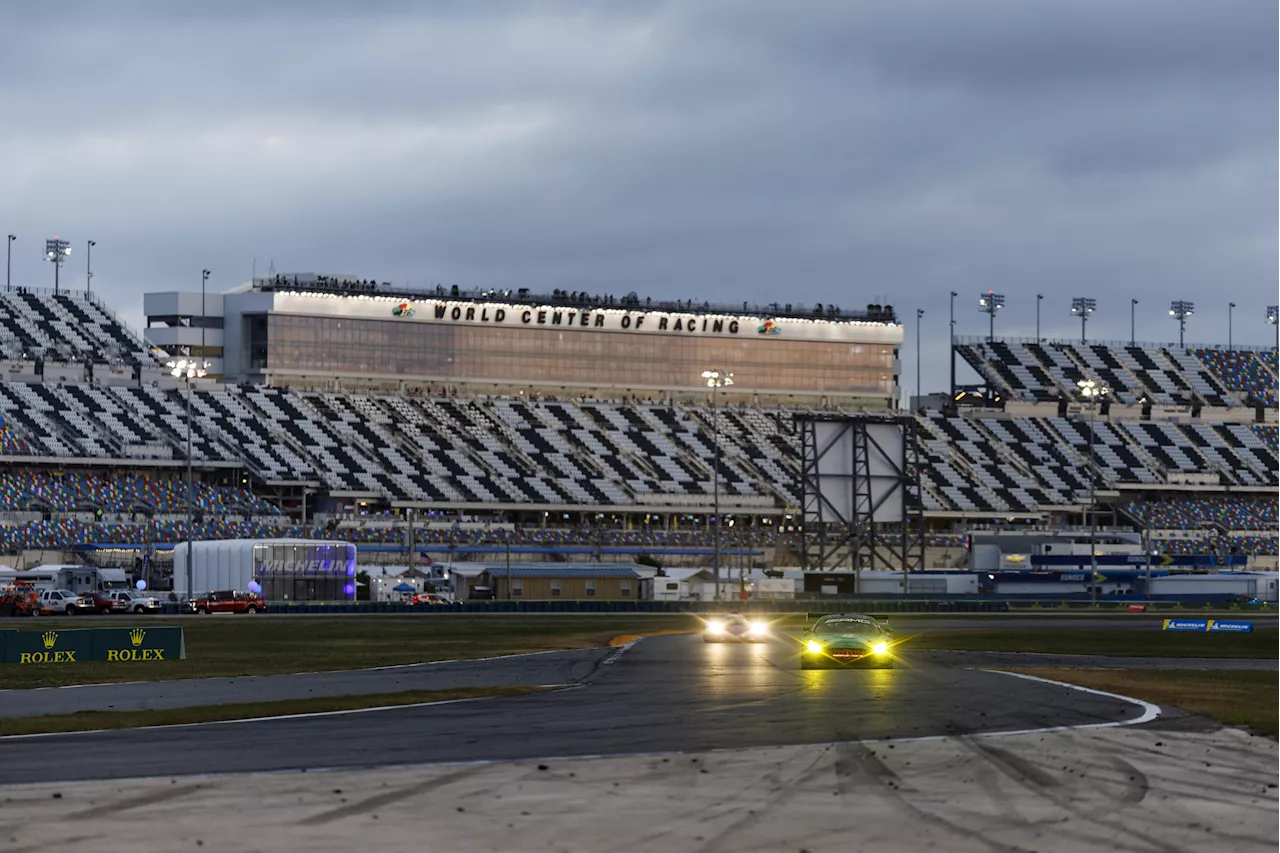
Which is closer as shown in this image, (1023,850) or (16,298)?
(1023,850)

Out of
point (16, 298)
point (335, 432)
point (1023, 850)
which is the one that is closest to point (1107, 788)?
point (1023, 850)

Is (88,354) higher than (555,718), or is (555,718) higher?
(88,354)

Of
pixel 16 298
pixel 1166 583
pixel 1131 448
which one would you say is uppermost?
pixel 16 298

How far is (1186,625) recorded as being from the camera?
273 ft

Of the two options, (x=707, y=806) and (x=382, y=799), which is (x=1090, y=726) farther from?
(x=382, y=799)

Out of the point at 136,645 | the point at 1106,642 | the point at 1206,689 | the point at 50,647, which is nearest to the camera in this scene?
the point at 1206,689

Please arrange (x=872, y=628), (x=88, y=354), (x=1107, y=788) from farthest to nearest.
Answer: (x=88, y=354) < (x=872, y=628) < (x=1107, y=788)

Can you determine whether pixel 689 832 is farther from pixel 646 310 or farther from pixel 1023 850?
pixel 646 310

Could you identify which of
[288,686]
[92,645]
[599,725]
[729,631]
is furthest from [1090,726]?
[729,631]

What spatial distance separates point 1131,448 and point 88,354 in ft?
297

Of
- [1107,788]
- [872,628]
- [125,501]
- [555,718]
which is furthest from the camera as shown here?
[125,501]

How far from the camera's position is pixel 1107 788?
2203cm

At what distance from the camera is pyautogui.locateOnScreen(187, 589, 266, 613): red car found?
9938 centimetres

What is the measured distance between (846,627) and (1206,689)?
11.4 metres
